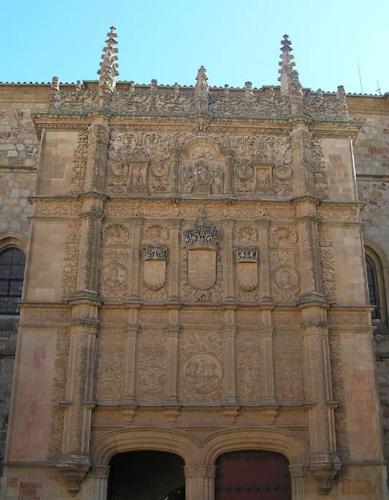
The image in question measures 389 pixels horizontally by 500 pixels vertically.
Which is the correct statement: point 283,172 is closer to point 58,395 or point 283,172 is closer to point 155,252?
point 155,252

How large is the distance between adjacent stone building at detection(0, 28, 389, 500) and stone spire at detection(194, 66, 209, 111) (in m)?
0.06

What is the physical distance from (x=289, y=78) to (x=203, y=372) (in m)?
8.42

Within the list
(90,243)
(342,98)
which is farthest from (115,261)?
(342,98)

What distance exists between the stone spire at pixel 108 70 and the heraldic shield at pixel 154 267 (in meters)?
4.39

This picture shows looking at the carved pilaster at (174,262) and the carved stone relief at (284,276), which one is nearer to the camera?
the carved pilaster at (174,262)

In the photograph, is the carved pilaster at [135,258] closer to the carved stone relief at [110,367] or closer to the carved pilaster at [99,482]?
the carved stone relief at [110,367]

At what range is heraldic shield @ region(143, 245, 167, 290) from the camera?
50.4ft

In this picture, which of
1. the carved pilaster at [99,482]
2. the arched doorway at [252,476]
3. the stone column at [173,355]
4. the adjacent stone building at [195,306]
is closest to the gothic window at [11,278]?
the adjacent stone building at [195,306]

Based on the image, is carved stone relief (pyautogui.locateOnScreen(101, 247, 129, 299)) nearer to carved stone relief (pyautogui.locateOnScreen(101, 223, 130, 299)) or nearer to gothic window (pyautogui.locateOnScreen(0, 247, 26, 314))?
carved stone relief (pyautogui.locateOnScreen(101, 223, 130, 299))

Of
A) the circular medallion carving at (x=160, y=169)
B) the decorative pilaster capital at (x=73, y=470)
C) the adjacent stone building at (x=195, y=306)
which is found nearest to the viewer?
the decorative pilaster capital at (x=73, y=470)

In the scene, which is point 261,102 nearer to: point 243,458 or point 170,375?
point 170,375

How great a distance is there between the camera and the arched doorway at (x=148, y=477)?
17394mm

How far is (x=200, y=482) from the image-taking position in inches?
543

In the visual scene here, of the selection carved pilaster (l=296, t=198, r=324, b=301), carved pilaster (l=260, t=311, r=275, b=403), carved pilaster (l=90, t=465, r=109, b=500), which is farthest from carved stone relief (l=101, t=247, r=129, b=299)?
carved pilaster (l=296, t=198, r=324, b=301)
